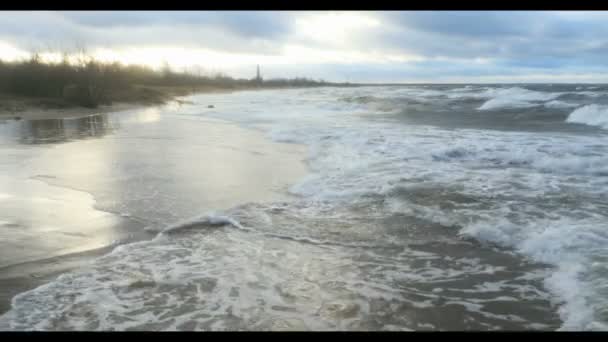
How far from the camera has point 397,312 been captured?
372 centimetres

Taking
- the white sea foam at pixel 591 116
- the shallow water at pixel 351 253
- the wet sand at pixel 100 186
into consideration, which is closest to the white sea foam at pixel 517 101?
the white sea foam at pixel 591 116

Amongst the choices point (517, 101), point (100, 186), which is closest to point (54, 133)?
point (100, 186)

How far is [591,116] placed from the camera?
968 inches

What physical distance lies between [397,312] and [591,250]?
109 inches

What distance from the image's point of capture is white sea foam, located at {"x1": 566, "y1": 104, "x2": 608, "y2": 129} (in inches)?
920

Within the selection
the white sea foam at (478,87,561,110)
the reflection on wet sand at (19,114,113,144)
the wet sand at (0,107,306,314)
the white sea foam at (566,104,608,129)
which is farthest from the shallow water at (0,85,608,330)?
the white sea foam at (478,87,561,110)

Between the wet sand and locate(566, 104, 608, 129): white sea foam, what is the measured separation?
58.9ft

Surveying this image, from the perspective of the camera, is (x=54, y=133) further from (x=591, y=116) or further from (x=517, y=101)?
(x=517, y=101)

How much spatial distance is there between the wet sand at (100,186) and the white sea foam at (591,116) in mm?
17967

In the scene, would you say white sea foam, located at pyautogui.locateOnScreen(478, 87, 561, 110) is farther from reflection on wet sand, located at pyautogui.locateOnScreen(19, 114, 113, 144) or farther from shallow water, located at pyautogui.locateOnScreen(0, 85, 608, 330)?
reflection on wet sand, located at pyautogui.locateOnScreen(19, 114, 113, 144)

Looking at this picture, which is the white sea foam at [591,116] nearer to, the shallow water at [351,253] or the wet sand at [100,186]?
the shallow water at [351,253]

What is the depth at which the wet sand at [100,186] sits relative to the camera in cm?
497

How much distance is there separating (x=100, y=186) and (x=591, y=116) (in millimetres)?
25404
